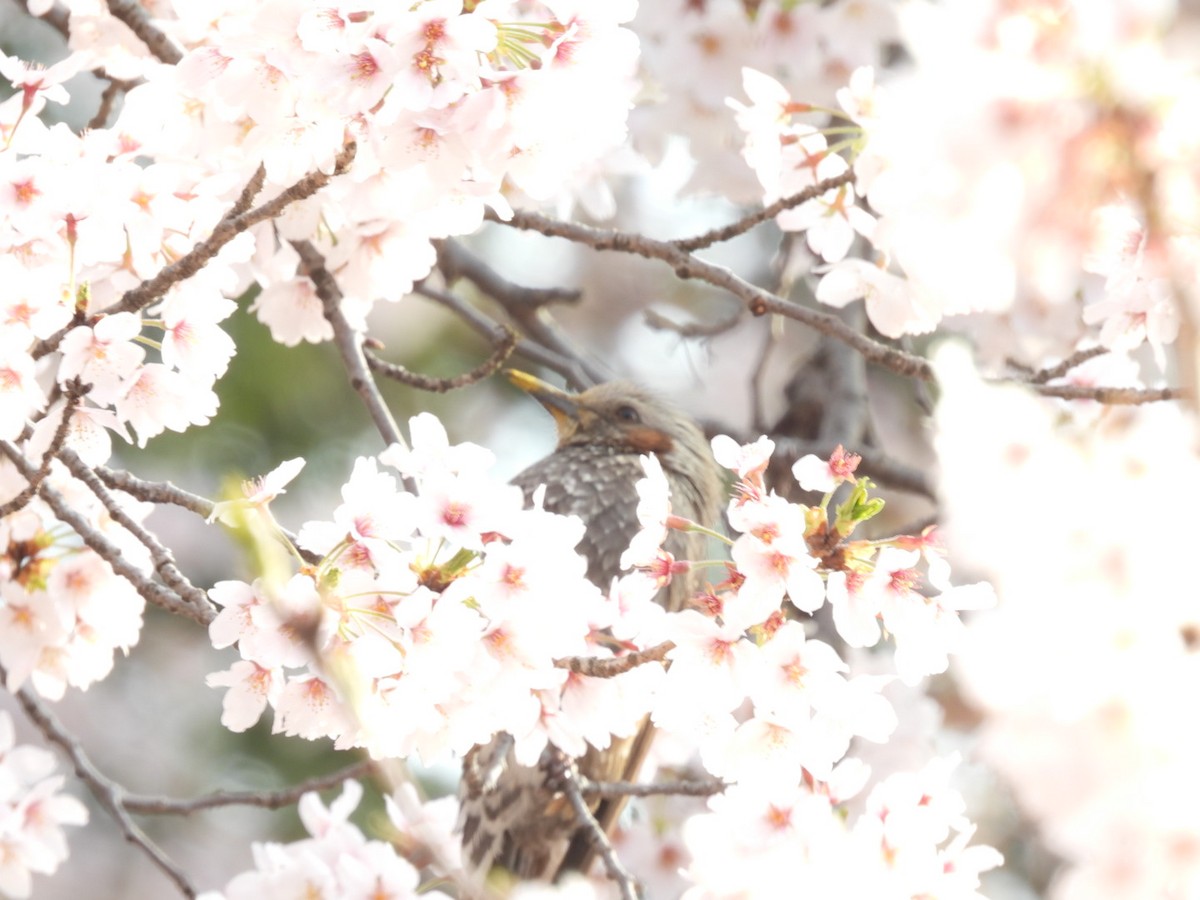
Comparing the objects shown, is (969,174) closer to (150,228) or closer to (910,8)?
(910,8)

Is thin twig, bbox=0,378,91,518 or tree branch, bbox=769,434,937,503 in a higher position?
thin twig, bbox=0,378,91,518

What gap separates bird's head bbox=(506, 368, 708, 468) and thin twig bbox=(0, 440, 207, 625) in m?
1.84

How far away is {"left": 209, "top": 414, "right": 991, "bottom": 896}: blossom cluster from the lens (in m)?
1.68

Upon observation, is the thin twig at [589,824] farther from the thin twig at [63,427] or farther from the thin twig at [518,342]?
the thin twig at [63,427]

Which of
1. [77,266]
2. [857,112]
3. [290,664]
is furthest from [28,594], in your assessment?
[857,112]

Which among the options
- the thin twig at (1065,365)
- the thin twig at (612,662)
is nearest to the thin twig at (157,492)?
the thin twig at (612,662)

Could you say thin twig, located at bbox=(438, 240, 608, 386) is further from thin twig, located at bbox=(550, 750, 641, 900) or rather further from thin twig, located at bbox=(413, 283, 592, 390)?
thin twig, located at bbox=(550, 750, 641, 900)

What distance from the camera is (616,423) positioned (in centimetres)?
387

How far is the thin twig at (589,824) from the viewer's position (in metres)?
2.21

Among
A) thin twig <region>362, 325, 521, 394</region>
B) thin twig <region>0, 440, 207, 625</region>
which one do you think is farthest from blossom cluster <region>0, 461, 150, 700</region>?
thin twig <region>362, 325, 521, 394</region>

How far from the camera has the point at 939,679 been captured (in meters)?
4.54

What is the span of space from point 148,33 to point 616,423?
1.79m

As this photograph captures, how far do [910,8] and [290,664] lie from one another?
1.04 m

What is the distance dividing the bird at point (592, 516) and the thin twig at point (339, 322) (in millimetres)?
809
